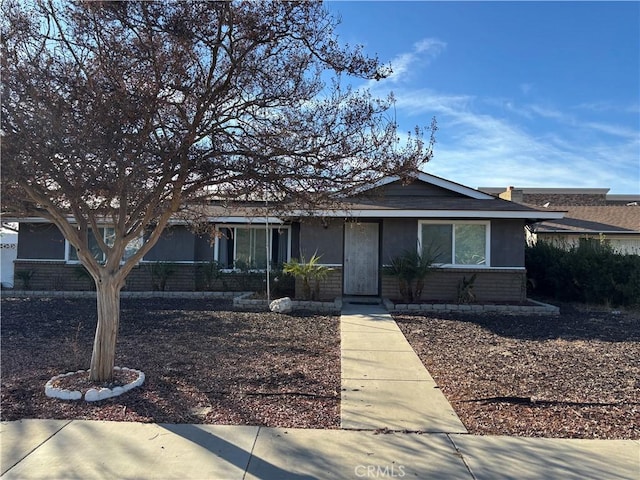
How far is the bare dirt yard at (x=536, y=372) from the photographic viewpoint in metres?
4.68

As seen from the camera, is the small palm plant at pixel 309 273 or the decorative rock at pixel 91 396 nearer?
the decorative rock at pixel 91 396

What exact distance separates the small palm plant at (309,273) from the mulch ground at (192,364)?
74.6 inches

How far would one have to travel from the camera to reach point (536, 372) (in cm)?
633

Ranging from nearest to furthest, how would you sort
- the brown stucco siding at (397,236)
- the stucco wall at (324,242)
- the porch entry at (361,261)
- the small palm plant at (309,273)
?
the small palm plant at (309,273), the stucco wall at (324,242), the brown stucco siding at (397,236), the porch entry at (361,261)

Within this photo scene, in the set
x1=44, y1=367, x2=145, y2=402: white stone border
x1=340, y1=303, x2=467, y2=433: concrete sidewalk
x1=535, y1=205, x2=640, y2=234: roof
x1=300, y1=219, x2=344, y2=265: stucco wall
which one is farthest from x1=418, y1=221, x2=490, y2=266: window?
x1=44, y1=367, x2=145, y2=402: white stone border

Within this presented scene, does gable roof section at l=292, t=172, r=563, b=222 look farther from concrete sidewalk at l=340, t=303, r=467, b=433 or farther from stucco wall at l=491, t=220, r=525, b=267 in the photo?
concrete sidewalk at l=340, t=303, r=467, b=433

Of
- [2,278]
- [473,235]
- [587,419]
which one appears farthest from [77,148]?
[2,278]

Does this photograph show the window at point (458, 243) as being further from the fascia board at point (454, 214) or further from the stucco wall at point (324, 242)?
the stucco wall at point (324, 242)

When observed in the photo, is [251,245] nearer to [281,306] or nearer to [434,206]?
[281,306]

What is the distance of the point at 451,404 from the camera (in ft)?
16.9

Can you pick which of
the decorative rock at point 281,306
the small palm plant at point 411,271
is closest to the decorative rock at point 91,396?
the decorative rock at point 281,306

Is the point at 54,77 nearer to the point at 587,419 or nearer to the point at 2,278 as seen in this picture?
the point at 587,419

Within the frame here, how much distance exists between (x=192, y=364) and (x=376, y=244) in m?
8.78

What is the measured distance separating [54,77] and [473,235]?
11.6 metres
